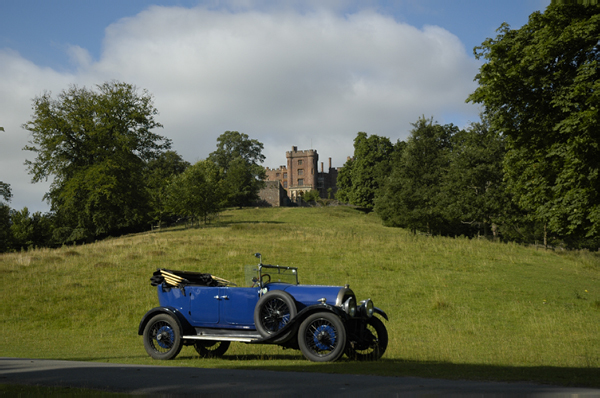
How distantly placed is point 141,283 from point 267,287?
1436cm

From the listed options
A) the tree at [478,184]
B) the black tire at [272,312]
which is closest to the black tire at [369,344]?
the black tire at [272,312]

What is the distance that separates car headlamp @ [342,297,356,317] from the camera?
9234mm

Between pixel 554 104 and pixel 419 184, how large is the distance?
109ft

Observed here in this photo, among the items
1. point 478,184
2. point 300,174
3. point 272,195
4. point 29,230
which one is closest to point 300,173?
point 300,174

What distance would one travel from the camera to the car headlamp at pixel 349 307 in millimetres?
9234

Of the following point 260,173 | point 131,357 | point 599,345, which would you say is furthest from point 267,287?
point 260,173

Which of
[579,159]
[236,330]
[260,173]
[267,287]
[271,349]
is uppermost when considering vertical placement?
[260,173]

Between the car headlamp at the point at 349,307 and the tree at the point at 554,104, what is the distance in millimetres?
10940

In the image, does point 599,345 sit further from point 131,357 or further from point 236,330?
point 131,357

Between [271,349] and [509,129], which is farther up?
[509,129]

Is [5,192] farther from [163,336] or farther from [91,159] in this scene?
[163,336]

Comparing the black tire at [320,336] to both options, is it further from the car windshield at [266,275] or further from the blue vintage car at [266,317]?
the car windshield at [266,275]

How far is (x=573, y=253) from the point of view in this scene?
34000 millimetres

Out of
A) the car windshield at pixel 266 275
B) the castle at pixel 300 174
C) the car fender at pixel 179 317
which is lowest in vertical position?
the car fender at pixel 179 317
